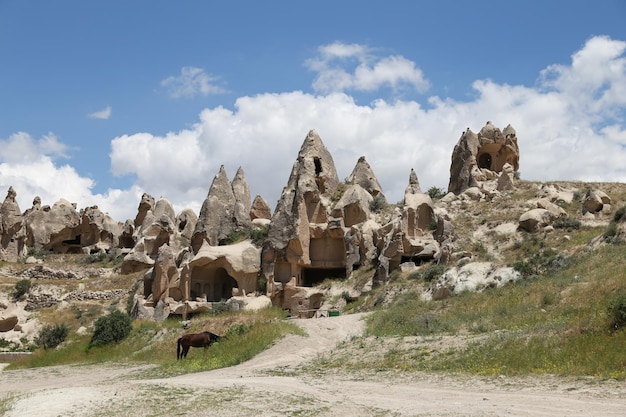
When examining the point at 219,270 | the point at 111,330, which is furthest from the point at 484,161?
the point at 111,330

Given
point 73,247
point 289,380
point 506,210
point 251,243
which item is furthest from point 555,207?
point 73,247

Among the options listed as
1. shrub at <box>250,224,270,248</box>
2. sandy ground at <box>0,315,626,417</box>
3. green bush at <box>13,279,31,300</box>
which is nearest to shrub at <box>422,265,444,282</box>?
shrub at <box>250,224,270,248</box>

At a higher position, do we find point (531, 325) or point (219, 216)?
point (219, 216)

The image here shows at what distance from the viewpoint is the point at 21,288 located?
4222cm

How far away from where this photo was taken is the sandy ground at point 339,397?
9969 millimetres

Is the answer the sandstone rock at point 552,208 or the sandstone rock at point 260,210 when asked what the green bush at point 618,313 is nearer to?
the sandstone rock at point 552,208

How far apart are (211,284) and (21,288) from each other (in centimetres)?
1382

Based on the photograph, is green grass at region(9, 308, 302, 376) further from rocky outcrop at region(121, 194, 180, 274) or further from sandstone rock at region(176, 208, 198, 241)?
sandstone rock at region(176, 208, 198, 241)

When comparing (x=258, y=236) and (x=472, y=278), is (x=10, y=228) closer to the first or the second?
(x=258, y=236)

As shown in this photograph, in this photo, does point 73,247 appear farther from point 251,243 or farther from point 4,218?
point 251,243

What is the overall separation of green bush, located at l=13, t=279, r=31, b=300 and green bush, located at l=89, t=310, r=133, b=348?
56.5 feet

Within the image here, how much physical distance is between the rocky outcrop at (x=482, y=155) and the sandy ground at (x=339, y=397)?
34250 mm

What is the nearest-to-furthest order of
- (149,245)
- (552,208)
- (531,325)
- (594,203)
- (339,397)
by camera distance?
(339,397) < (531,325) < (594,203) < (552,208) < (149,245)

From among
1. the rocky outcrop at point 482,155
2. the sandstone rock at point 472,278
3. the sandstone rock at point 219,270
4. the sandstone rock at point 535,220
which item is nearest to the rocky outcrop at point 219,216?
the sandstone rock at point 219,270
